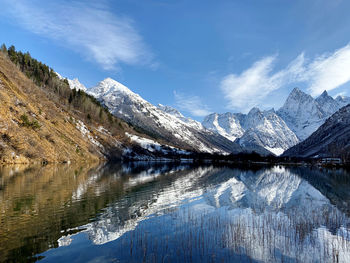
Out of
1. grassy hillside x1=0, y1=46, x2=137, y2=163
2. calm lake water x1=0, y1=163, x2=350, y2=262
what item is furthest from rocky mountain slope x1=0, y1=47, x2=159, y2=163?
calm lake water x1=0, y1=163, x2=350, y2=262

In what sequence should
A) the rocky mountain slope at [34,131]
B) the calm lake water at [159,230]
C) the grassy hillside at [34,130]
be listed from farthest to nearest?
1. the rocky mountain slope at [34,131]
2. the grassy hillside at [34,130]
3. the calm lake water at [159,230]

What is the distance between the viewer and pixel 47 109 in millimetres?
128625

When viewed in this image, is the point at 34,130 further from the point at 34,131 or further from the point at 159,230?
the point at 159,230

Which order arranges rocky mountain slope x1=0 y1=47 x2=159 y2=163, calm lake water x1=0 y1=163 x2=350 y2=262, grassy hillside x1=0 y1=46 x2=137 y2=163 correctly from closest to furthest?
calm lake water x1=0 y1=163 x2=350 y2=262 < grassy hillside x1=0 y1=46 x2=137 y2=163 < rocky mountain slope x1=0 y1=47 x2=159 y2=163

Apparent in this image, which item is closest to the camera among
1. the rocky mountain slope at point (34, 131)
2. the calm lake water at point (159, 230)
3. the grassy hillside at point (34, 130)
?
the calm lake water at point (159, 230)

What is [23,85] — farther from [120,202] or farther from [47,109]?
[120,202]

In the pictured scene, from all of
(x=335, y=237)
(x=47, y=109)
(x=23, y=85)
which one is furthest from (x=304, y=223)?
(x=23, y=85)

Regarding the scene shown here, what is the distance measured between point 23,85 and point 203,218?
450ft

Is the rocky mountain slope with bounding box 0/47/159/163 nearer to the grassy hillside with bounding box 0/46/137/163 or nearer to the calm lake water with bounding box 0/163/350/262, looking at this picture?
the grassy hillside with bounding box 0/46/137/163

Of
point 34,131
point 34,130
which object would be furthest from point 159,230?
point 34,130

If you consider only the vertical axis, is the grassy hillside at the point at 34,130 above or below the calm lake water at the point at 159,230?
above

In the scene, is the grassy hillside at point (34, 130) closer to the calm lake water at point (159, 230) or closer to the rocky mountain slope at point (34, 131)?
the rocky mountain slope at point (34, 131)

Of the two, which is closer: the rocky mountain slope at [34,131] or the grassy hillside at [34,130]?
the grassy hillside at [34,130]

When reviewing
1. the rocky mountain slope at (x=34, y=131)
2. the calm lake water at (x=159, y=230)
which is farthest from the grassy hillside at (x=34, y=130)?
the calm lake water at (x=159, y=230)
